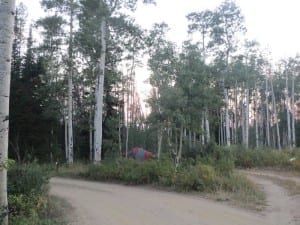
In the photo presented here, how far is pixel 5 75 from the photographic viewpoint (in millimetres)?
7758

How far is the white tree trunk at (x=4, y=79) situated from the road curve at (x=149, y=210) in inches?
107

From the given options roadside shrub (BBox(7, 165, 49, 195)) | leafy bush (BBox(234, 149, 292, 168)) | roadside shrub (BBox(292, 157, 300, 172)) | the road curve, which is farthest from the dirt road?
leafy bush (BBox(234, 149, 292, 168))

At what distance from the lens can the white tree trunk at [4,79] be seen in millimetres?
7648

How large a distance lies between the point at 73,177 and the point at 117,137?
18002 millimetres

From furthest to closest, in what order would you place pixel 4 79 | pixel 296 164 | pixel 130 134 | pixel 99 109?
pixel 130 134, pixel 296 164, pixel 99 109, pixel 4 79

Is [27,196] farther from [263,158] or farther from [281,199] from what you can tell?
[263,158]

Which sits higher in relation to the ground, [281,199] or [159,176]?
[159,176]

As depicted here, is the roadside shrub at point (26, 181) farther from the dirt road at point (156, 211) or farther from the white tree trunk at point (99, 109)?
the white tree trunk at point (99, 109)

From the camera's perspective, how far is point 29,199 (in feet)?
34.1

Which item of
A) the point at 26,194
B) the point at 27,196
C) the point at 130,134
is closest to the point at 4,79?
the point at 27,196

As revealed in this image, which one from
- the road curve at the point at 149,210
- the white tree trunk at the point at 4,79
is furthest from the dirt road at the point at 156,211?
the white tree trunk at the point at 4,79

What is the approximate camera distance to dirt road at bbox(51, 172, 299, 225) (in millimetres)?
10195

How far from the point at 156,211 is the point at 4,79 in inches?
224

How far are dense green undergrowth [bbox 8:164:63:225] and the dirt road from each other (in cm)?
72
